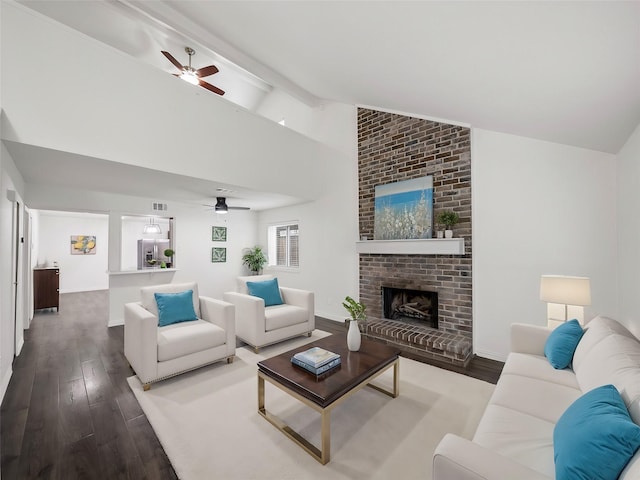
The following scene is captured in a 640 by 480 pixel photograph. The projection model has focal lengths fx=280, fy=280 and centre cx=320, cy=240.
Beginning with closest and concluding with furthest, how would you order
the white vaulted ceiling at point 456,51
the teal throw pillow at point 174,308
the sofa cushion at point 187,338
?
the white vaulted ceiling at point 456,51 → the sofa cushion at point 187,338 → the teal throw pillow at point 174,308

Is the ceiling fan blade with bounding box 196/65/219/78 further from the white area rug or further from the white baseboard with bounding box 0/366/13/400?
the white baseboard with bounding box 0/366/13/400

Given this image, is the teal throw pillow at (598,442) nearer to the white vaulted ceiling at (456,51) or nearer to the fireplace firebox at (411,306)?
the white vaulted ceiling at (456,51)

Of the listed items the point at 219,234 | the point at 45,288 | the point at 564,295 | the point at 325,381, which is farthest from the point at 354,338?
the point at 45,288

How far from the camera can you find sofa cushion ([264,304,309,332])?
3744 mm

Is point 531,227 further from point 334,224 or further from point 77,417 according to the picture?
point 77,417

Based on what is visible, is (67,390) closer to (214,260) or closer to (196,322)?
(196,322)

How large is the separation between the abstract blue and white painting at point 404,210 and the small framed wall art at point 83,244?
928 cm

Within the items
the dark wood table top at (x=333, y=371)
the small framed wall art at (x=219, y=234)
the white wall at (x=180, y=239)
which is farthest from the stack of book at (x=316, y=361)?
the small framed wall art at (x=219, y=234)

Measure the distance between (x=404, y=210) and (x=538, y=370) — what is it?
2637mm

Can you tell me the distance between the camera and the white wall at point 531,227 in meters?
2.82

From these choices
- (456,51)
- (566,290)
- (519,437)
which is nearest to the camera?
(519,437)

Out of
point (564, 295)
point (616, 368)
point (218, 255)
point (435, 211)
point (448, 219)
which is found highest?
point (435, 211)

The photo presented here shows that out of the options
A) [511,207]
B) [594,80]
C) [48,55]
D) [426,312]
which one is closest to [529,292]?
[511,207]

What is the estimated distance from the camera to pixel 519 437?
1406 millimetres
